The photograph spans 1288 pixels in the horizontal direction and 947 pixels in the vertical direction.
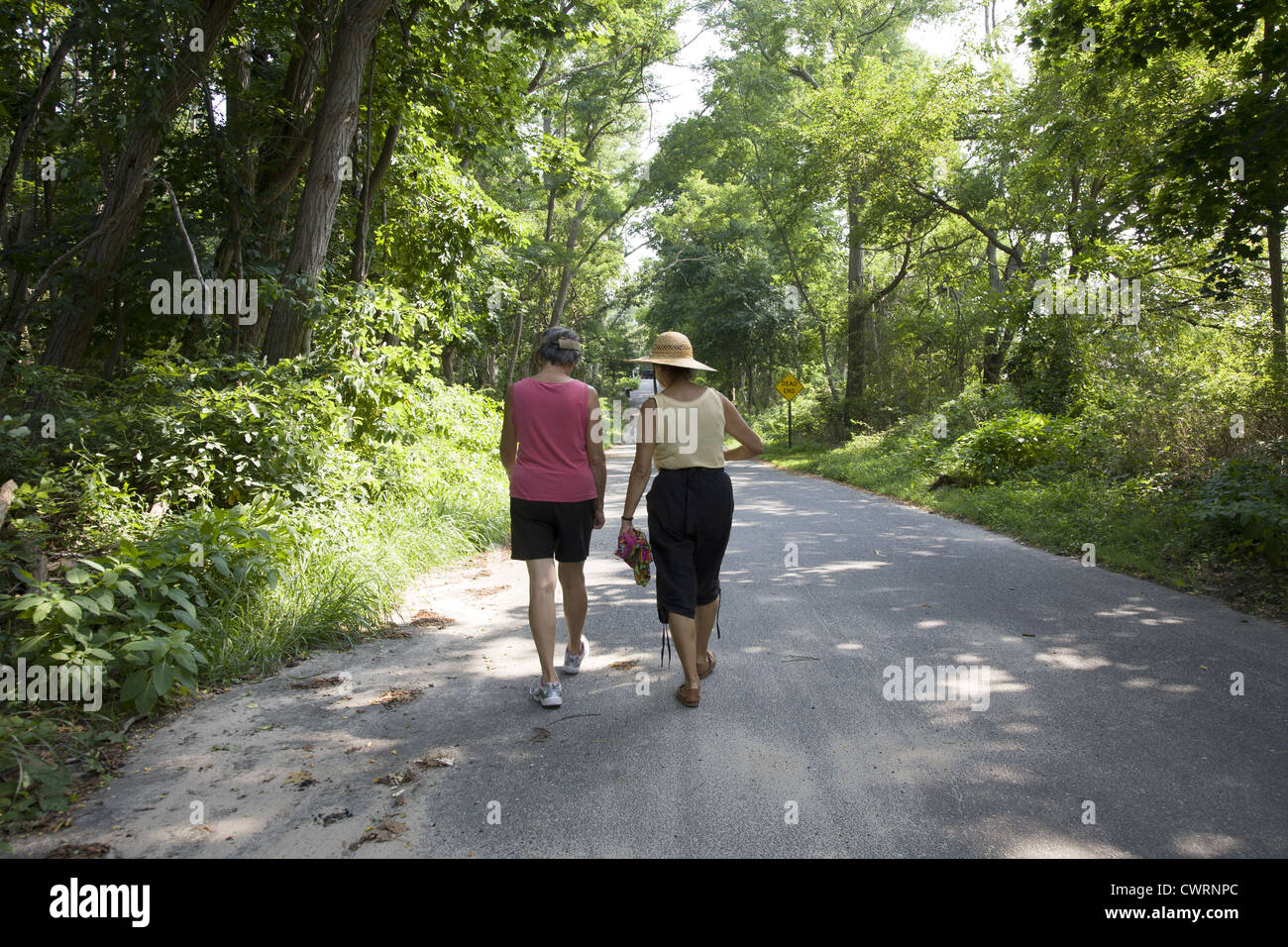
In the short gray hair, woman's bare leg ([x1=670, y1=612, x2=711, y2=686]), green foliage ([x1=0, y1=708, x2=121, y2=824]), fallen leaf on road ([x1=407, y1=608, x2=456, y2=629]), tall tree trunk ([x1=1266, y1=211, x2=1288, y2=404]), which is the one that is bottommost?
fallen leaf on road ([x1=407, y1=608, x2=456, y2=629])

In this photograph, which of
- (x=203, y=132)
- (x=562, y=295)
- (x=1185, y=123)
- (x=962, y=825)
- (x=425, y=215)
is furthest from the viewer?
(x=562, y=295)

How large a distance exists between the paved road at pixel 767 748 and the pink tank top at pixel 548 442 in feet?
4.05

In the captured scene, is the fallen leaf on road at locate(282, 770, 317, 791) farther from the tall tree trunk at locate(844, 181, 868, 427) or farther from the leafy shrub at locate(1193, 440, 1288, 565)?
the tall tree trunk at locate(844, 181, 868, 427)

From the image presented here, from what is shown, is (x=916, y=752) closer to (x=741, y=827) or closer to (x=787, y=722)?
(x=787, y=722)

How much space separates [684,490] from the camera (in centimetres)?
440

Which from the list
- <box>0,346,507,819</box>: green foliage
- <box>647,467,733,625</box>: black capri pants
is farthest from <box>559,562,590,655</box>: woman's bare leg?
<box>0,346,507,819</box>: green foliage

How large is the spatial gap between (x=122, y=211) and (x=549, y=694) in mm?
8276

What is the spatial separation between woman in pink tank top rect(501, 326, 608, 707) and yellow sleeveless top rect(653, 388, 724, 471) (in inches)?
16.7

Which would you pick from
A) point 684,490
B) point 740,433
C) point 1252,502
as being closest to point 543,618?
point 684,490

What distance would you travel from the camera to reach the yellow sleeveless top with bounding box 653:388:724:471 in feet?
14.3

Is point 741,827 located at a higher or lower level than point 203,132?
lower

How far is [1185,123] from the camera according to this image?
312 inches

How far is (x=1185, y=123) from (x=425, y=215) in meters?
10.3
